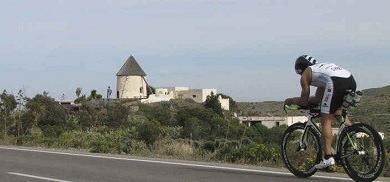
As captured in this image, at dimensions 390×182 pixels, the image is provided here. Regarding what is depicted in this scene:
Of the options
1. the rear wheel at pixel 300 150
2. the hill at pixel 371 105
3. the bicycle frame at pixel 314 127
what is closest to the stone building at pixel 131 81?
the hill at pixel 371 105

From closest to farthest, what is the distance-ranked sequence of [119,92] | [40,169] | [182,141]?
[40,169]
[182,141]
[119,92]

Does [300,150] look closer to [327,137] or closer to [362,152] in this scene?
[327,137]

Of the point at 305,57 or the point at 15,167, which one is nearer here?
the point at 305,57

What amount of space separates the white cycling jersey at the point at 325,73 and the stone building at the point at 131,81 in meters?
122

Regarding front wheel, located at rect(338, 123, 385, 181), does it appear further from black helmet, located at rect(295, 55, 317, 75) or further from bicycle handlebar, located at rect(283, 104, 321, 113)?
black helmet, located at rect(295, 55, 317, 75)

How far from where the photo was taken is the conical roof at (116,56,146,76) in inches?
5335

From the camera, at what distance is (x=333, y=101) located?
8.48 meters

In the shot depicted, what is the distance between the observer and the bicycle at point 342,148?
8.09 metres

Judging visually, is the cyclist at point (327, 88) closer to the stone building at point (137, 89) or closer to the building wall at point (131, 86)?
the stone building at point (137, 89)

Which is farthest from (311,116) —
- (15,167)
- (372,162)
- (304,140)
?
(15,167)

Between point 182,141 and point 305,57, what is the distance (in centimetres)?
785

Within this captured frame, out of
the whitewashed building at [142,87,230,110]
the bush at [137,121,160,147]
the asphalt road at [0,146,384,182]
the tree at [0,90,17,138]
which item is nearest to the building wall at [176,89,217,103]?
the whitewashed building at [142,87,230,110]

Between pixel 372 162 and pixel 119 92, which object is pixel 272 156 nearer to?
pixel 372 162

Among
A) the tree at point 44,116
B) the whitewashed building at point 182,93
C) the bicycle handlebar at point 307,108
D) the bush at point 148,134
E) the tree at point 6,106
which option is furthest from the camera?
the whitewashed building at point 182,93
